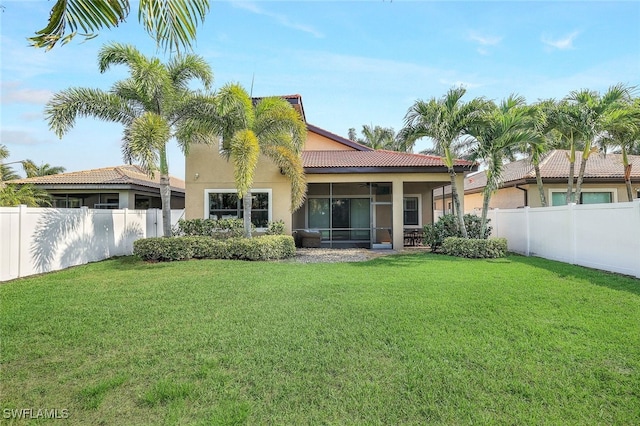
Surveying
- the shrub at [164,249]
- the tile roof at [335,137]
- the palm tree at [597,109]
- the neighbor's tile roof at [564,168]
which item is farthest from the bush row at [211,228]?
the palm tree at [597,109]

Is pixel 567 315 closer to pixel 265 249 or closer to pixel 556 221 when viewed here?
pixel 556 221

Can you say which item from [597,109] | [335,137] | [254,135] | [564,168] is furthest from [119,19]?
[564,168]

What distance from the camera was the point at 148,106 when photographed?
11.9 meters

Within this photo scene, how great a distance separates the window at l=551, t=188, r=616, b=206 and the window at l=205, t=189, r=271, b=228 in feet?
49.3

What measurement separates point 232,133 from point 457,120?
813cm

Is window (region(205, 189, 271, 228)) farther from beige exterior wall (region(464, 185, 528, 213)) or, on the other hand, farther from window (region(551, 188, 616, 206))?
window (region(551, 188, 616, 206))

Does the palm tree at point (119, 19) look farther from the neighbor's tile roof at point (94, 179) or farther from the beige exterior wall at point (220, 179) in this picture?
the neighbor's tile roof at point (94, 179)

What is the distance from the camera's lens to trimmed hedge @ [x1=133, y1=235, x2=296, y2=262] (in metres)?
11.5

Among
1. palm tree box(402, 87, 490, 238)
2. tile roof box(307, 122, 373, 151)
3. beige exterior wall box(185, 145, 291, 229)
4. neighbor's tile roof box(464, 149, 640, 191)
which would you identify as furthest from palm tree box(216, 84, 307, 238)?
Answer: neighbor's tile roof box(464, 149, 640, 191)

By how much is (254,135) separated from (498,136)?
27.7 feet

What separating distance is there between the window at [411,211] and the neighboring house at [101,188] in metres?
14.2

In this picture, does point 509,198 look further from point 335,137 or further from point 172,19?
point 172,19

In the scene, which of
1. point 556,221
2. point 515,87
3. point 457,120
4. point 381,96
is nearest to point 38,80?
point 381,96

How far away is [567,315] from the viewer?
5.46 meters
